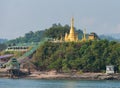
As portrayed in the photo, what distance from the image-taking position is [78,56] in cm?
10975

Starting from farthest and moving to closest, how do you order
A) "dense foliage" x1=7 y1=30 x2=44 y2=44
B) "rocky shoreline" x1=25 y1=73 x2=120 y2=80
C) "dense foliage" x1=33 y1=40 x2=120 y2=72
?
1. "dense foliage" x1=7 y1=30 x2=44 y2=44
2. "dense foliage" x1=33 y1=40 x2=120 y2=72
3. "rocky shoreline" x1=25 y1=73 x2=120 y2=80

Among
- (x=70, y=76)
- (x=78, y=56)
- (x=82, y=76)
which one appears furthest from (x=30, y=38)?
(x=82, y=76)

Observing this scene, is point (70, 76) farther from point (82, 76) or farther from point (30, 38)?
point (30, 38)

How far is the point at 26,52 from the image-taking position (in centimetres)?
12181

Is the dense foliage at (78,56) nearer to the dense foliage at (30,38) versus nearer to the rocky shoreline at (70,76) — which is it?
the rocky shoreline at (70,76)

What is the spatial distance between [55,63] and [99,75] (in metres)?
9.22

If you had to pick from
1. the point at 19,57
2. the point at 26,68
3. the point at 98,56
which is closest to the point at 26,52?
the point at 19,57

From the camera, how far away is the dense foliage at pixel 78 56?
347 ft

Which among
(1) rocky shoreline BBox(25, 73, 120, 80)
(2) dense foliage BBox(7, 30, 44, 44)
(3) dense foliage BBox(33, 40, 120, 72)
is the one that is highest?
(2) dense foliage BBox(7, 30, 44, 44)

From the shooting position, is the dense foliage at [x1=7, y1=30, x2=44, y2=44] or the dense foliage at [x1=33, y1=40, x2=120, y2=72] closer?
the dense foliage at [x1=33, y1=40, x2=120, y2=72]

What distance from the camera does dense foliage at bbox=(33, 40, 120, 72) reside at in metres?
106

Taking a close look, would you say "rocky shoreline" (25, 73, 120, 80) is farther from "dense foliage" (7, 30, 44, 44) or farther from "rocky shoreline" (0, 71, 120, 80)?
"dense foliage" (7, 30, 44, 44)

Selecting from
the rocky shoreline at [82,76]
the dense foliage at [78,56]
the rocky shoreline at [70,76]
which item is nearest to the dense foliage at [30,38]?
the dense foliage at [78,56]

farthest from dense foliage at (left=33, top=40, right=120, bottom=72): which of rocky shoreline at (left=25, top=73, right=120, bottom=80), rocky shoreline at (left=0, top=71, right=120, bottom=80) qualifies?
rocky shoreline at (left=25, top=73, right=120, bottom=80)
